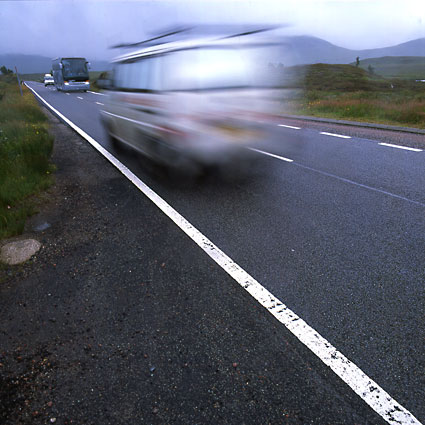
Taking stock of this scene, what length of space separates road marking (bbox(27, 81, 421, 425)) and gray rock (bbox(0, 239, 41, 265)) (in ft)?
5.56

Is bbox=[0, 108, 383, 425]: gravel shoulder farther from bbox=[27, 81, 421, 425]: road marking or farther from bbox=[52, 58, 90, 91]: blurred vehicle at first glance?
bbox=[52, 58, 90, 91]: blurred vehicle

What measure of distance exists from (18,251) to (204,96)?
300cm

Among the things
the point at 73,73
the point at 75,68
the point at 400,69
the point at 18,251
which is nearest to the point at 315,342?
the point at 18,251

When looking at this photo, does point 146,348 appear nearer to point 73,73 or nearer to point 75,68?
point 73,73

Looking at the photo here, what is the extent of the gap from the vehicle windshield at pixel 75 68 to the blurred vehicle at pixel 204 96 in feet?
106

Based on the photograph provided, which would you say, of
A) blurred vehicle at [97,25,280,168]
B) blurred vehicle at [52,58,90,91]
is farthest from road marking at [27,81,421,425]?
blurred vehicle at [52,58,90,91]

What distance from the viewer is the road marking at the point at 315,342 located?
1839 mm

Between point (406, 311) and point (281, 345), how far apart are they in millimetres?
1059

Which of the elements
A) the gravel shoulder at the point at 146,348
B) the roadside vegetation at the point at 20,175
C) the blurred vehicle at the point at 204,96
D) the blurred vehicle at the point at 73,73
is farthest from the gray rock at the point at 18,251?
the blurred vehicle at the point at 73,73

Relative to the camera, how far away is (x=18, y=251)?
12.0ft

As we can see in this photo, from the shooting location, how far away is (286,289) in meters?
2.88

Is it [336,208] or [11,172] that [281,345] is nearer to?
Answer: [336,208]

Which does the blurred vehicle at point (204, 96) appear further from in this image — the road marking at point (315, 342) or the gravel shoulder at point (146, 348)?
the gravel shoulder at point (146, 348)

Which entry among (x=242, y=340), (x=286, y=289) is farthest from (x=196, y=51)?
(x=242, y=340)
